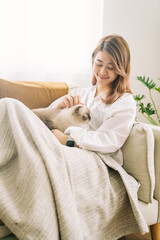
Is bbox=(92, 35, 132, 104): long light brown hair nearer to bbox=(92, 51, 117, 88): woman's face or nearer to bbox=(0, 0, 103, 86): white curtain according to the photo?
bbox=(92, 51, 117, 88): woman's face

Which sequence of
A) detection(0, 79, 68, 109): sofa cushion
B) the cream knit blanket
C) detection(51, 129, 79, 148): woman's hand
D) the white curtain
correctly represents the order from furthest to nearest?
the white curtain
detection(0, 79, 68, 109): sofa cushion
detection(51, 129, 79, 148): woman's hand
the cream knit blanket

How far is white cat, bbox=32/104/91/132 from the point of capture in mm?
1064

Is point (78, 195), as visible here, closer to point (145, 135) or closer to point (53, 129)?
Answer: point (145, 135)

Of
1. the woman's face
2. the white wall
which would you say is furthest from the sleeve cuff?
the white wall

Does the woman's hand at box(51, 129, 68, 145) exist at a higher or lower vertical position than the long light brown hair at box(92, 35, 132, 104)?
lower

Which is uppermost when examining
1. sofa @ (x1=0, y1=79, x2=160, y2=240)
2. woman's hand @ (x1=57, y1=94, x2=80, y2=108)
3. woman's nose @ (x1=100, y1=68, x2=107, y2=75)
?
woman's nose @ (x1=100, y1=68, x2=107, y2=75)

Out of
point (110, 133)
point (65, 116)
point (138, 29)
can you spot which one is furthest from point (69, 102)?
point (138, 29)

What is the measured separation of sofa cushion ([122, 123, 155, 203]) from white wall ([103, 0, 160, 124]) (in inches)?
53.9

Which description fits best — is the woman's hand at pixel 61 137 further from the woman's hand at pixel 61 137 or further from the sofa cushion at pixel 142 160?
the sofa cushion at pixel 142 160

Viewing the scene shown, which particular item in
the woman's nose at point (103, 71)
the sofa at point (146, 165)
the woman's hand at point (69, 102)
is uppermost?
the woman's nose at point (103, 71)

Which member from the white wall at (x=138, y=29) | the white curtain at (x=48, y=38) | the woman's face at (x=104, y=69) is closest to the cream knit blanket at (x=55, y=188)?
the woman's face at (x=104, y=69)

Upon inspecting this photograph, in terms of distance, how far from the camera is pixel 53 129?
1.10 m

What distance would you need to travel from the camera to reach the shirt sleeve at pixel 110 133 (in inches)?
34.9

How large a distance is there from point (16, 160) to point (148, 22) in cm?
193
